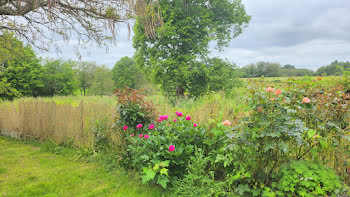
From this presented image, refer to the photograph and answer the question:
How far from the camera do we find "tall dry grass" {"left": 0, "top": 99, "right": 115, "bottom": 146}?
4855 mm

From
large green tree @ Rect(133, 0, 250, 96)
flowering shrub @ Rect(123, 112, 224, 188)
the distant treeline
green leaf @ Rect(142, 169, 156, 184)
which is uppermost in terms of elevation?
large green tree @ Rect(133, 0, 250, 96)

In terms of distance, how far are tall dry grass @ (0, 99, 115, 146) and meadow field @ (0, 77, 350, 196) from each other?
0.03 metres

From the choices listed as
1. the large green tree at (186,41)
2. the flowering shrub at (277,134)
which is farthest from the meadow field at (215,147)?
the large green tree at (186,41)

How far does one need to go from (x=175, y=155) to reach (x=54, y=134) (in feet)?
14.0

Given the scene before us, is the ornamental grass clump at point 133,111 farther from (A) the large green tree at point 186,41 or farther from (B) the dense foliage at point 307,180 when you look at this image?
(A) the large green tree at point 186,41

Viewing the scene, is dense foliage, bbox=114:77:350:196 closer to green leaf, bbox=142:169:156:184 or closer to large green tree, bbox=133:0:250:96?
green leaf, bbox=142:169:156:184

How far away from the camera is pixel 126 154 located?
366 centimetres

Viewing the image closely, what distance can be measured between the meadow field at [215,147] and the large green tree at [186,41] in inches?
277

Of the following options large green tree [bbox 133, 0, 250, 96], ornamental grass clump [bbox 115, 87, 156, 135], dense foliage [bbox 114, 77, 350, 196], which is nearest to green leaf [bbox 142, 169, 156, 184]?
dense foliage [bbox 114, 77, 350, 196]

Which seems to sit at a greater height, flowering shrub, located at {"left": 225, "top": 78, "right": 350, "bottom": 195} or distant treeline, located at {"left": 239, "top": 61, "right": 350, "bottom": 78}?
distant treeline, located at {"left": 239, "top": 61, "right": 350, "bottom": 78}

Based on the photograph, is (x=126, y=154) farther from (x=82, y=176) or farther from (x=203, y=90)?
(x=203, y=90)

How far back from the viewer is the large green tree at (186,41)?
11320 millimetres

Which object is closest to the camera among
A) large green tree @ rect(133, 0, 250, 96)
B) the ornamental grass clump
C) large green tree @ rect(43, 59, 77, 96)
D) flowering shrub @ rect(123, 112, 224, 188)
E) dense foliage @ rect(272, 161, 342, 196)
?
dense foliage @ rect(272, 161, 342, 196)

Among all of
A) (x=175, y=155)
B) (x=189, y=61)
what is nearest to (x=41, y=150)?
(x=175, y=155)
